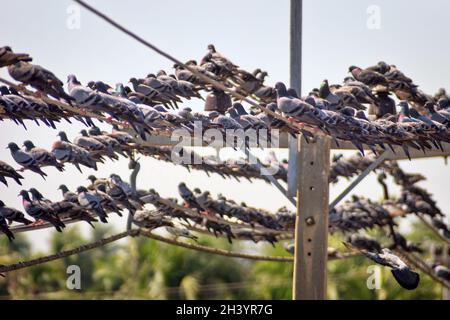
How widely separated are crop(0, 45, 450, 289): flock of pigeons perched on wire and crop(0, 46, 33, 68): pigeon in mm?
13

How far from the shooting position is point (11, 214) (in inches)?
541

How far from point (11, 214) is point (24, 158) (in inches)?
27.4

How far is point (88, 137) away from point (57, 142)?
425 millimetres

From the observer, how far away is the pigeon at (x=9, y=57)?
433 inches

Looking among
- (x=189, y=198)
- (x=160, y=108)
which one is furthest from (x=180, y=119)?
(x=189, y=198)

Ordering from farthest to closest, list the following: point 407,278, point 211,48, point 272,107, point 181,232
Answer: point 181,232, point 211,48, point 272,107, point 407,278

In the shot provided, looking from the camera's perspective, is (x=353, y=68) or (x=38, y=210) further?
(x=353, y=68)

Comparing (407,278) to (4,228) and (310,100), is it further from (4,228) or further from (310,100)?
(4,228)

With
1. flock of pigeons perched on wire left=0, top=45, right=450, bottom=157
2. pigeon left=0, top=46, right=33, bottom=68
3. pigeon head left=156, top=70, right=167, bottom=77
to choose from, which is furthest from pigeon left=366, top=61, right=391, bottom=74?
pigeon left=0, top=46, right=33, bottom=68

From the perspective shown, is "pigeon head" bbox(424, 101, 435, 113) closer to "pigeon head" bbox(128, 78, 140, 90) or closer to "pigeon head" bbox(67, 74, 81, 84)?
"pigeon head" bbox(128, 78, 140, 90)

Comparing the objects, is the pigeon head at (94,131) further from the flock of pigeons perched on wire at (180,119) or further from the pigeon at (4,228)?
the pigeon at (4,228)

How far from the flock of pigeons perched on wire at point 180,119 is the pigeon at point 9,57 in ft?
0.04

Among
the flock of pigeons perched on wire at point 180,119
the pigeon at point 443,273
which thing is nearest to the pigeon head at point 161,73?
the flock of pigeons perched on wire at point 180,119
